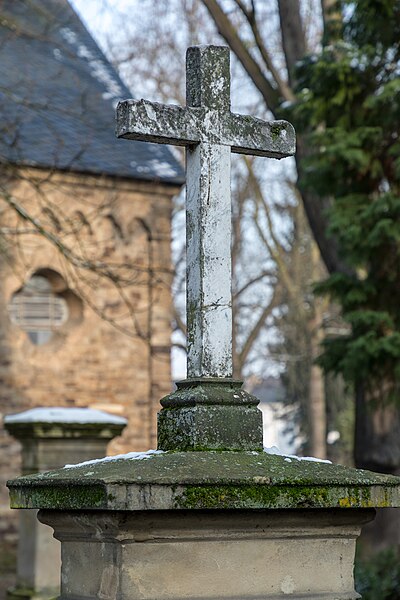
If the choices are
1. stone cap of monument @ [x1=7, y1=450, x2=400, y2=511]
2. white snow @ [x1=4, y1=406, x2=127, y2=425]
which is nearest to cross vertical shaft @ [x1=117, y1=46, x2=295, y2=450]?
stone cap of monument @ [x1=7, y1=450, x2=400, y2=511]

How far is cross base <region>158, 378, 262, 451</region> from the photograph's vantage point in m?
3.79

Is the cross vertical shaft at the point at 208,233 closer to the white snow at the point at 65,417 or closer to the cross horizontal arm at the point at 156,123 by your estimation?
the cross horizontal arm at the point at 156,123

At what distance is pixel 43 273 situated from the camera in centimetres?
1794

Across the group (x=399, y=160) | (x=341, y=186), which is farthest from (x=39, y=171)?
(x=399, y=160)

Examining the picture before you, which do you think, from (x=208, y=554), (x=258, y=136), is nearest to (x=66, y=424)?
(x=258, y=136)

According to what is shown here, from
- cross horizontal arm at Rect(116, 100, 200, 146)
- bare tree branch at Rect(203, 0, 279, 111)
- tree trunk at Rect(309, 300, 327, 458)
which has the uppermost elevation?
bare tree branch at Rect(203, 0, 279, 111)

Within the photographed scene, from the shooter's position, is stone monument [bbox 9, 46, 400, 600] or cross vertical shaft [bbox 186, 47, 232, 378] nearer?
stone monument [bbox 9, 46, 400, 600]

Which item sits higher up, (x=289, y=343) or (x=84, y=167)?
(x=84, y=167)

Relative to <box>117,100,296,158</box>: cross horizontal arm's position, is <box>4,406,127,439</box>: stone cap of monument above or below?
below

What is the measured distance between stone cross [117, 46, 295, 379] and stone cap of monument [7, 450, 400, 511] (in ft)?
1.49

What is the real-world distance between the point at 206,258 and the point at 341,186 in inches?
286

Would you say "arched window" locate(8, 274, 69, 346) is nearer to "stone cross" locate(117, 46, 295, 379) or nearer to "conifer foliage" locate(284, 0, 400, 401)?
"conifer foliage" locate(284, 0, 400, 401)

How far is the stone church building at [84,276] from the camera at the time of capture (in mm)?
17141

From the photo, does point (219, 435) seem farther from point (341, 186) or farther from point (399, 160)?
point (341, 186)
